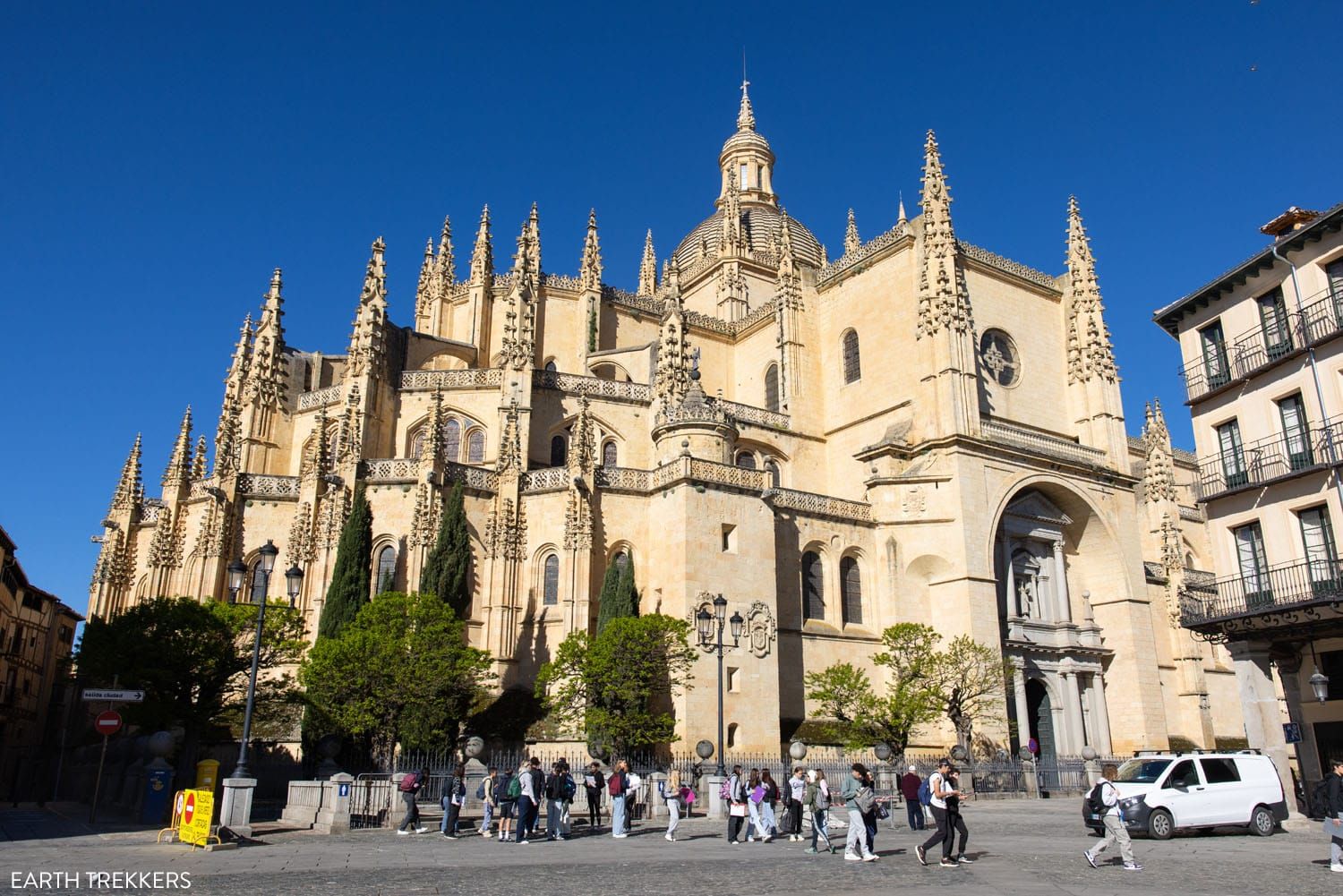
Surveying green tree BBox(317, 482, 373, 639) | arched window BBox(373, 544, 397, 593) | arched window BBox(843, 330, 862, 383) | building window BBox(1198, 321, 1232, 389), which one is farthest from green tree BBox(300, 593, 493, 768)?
arched window BBox(843, 330, 862, 383)

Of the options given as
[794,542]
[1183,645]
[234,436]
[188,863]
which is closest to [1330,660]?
[794,542]

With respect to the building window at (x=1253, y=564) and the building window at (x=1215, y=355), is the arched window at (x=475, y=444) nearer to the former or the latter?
the building window at (x=1215, y=355)

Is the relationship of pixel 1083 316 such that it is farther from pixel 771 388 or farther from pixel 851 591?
pixel 851 591

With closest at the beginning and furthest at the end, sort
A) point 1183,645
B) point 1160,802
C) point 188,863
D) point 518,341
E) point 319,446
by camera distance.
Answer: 1. point 188,863
2. point 1160,802
3. point 319,446
4. point 518,341
5. point 1183,645

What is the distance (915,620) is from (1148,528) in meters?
14.6

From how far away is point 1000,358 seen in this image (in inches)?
1570

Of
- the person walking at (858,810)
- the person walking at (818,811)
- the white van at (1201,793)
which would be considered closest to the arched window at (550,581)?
the person walking at (818,811)

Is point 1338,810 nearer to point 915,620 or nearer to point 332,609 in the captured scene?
point 915,620

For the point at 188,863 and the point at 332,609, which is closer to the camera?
the point at 188,863

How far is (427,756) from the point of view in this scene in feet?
81.5

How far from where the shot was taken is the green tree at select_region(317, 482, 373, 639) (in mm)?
28219

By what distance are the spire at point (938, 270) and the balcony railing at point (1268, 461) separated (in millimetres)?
12797

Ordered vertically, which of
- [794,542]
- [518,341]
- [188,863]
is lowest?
[188,863]

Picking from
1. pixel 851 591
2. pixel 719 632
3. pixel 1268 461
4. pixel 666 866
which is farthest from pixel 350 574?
pixel 1268 461
